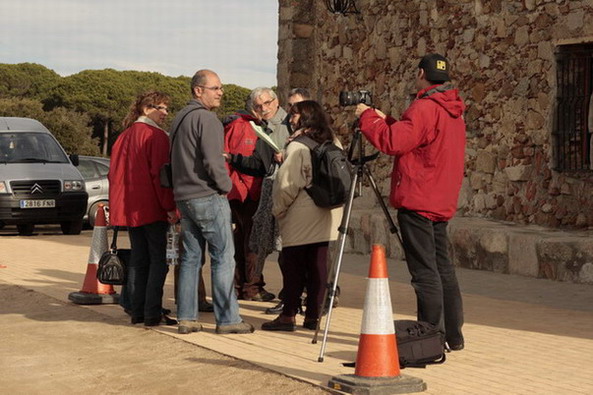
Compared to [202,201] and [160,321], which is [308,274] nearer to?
[202,201]

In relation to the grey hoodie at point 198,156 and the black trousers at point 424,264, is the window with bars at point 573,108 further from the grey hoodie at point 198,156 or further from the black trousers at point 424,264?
the black trousers at point 424,264

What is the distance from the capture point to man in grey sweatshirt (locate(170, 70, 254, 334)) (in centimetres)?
885

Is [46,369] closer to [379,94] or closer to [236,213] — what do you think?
[236,213]

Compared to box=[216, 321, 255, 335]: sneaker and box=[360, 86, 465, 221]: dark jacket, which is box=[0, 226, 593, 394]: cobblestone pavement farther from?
box=[360, 86, 465, 221]: dark jacket

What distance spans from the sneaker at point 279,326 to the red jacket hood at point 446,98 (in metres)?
2.16

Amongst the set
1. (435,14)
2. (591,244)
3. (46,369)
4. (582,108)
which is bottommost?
(46,369)

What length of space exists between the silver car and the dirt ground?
42.0 feet

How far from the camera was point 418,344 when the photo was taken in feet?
24.7

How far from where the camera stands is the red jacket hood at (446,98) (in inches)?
313

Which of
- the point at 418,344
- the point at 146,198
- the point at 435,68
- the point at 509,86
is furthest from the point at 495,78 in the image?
the point at 418,344

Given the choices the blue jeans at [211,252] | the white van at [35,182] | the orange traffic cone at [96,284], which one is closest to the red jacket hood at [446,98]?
the blue jeans at [211,252]

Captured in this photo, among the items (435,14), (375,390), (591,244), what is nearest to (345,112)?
(435,14)

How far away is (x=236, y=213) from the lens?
1084cm

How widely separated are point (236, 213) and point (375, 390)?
4386mm
